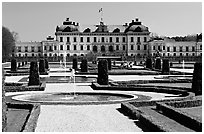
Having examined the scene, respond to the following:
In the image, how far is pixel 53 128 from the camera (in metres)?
7.05

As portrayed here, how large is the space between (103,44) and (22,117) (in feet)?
173

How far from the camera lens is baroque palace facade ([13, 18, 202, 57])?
5944 cm

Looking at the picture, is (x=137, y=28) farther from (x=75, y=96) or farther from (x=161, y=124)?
(x=161, y=124)

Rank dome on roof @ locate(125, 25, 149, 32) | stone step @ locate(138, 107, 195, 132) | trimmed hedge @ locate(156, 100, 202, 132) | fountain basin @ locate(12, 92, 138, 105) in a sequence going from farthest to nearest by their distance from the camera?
dome on roof @ locate(125, 25, 149, 32) → fountain basin @ locate(12, 92, 138, 105) → trimmed hedge @ locate(156, 100, 202, 132) → stone step @ locate(138, 107, 195, 132)

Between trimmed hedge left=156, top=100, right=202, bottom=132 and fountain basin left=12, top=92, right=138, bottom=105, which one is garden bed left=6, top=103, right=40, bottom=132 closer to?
fountain basin left=12, top=92, right=138, bottom=105

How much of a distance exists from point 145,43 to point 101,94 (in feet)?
A: 163

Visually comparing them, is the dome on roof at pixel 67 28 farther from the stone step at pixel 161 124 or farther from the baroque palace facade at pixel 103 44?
the stone step at pixel 161 124

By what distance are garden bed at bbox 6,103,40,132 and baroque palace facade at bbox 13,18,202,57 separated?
162 ft

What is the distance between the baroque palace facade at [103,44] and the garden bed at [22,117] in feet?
162

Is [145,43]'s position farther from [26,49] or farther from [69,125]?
[69,125]

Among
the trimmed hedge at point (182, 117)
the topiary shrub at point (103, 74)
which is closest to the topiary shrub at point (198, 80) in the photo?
the trimmed hedge at point (182, 117)

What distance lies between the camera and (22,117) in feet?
27.4

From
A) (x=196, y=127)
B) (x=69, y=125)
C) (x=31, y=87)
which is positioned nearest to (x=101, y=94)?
(x=31, y=87)

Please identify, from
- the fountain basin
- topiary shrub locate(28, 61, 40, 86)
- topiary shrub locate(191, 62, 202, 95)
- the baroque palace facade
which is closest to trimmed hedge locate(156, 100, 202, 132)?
the fountain basin
